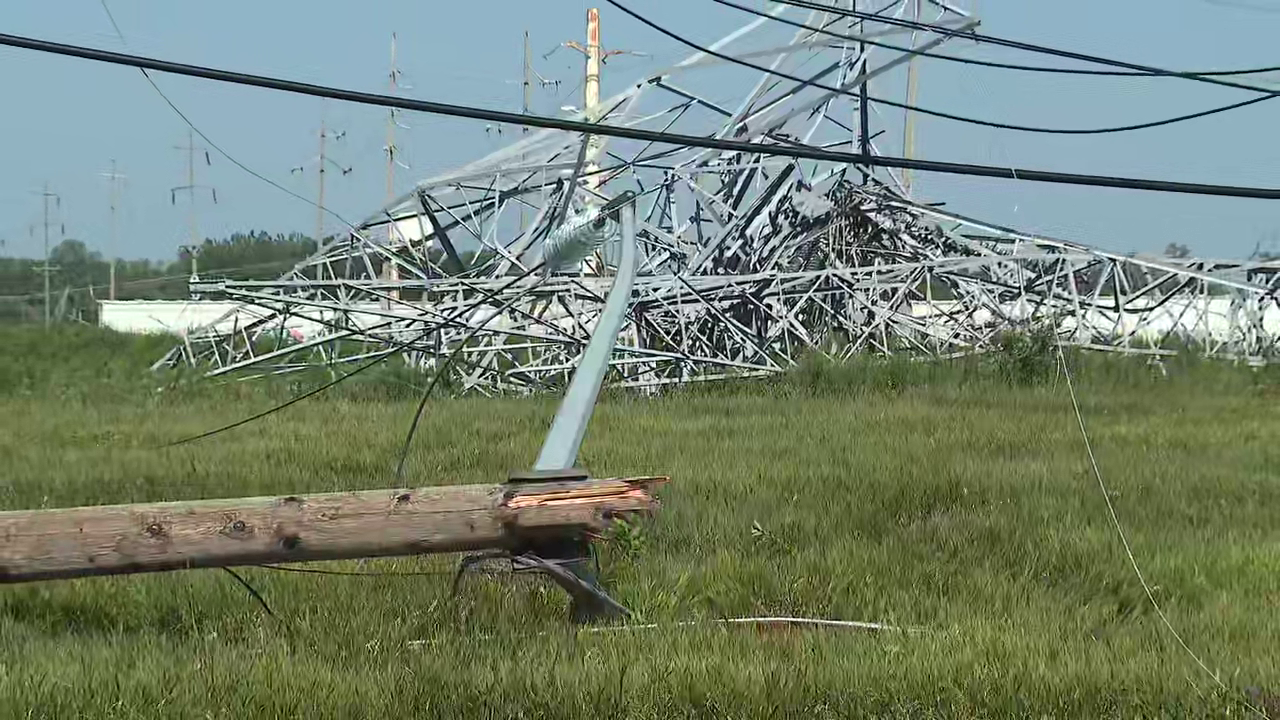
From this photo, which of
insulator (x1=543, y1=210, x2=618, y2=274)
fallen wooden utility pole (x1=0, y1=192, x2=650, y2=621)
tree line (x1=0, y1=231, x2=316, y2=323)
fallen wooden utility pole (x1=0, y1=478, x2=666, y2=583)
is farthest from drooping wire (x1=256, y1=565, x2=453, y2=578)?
tree line (x1=0, y1=231, x2=316, y2=323)

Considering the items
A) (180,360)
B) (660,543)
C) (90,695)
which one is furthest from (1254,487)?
(180,360)

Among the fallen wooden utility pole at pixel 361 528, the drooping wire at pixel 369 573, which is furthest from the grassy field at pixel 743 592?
the fallen wooden utility pole at pixel 361 528

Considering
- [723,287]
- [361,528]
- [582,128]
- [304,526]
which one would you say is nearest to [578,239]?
[582,128]

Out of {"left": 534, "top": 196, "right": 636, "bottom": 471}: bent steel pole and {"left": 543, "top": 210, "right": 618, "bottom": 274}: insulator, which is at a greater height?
{"left": 543, "top": 210, "right": 618, "bottom": 274}: insulator

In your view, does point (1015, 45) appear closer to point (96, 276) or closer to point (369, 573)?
point (369, 573)

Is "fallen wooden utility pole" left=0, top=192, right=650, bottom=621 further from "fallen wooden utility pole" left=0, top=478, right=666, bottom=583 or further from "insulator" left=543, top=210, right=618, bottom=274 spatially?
"insulator" left=543, top=210, right=618, bottom=274

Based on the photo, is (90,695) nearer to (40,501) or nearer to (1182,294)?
(40,501)
